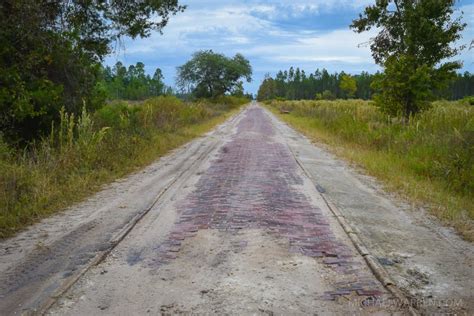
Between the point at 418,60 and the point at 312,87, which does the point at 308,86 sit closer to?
the point at 312,87

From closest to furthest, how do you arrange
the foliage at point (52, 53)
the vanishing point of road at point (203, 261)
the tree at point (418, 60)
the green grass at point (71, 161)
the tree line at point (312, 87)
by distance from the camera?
the vanishing point of road at point (203, 261)
the green grass at point (71, 161)
the foliage at point (52, 53)
the tree at point (418, 60)
the tree line at point (312, 87)

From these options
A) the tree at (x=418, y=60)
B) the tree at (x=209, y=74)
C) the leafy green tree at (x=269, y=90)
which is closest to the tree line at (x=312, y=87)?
the leafy green tree at (x=269, y=90)

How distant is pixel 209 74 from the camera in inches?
2418

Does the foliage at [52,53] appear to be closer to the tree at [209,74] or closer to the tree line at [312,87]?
the tree at [209,74]

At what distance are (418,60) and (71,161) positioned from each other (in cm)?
1386

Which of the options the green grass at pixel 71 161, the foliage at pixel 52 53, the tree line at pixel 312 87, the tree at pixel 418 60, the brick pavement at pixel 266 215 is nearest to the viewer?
the brick pavement at pixel 266 215

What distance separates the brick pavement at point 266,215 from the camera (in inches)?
191

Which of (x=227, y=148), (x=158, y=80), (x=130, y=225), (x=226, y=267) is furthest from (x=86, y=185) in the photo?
(x=158, y=80)

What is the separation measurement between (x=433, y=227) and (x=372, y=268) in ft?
7.35

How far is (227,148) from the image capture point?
15.5 m

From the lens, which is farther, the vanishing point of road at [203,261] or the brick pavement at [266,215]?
the brick pavement at [266,215]

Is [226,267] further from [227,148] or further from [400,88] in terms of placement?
[400,88]

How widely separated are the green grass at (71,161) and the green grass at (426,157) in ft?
19.6

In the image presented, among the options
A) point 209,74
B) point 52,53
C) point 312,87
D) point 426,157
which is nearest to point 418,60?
point 426,157
